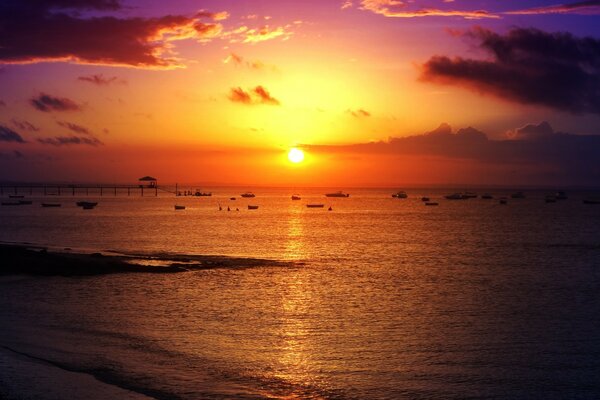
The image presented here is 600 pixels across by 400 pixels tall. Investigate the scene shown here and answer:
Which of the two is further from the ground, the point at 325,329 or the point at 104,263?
the point at 104,263

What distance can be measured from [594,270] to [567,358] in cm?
3055

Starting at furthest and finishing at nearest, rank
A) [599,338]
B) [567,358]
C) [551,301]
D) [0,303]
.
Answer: [551,301], [0,303], [599,338], [567,358]

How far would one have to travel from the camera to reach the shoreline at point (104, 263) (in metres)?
40.6

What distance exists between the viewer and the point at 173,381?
18219mm

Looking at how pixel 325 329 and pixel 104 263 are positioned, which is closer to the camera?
pixel 325 329

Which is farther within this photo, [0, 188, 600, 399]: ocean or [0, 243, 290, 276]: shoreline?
[0, 243, 290, 276]: shoreline

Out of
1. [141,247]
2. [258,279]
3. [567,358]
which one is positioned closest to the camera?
[567,358]

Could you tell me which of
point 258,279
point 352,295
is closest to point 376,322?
point 352,295

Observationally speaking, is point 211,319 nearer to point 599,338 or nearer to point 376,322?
point 376,322

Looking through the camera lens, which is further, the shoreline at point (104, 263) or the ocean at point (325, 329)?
the shoreline at point (104, 263)

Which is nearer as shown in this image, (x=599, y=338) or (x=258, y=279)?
(x=599, y=338)

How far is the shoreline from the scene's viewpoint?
4059cm

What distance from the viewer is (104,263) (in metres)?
44.2

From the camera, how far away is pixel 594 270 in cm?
4831
